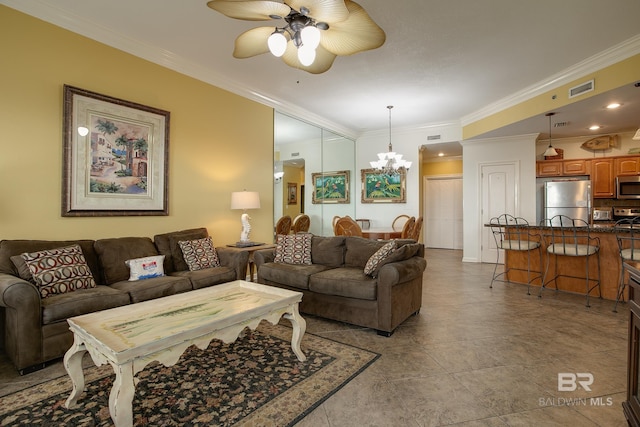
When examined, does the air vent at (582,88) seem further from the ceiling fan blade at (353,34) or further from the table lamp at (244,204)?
the table lamp at (244,204)

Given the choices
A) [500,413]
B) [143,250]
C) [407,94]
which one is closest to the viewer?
[500,413]

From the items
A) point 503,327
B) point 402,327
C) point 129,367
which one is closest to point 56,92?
point 129,367

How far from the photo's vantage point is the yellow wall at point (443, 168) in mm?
9039

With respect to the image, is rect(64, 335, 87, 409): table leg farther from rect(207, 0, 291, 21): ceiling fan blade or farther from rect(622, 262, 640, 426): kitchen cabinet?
rect(622, 262, 640, 426): kitchen cabinet

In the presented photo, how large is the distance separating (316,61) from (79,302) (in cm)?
273

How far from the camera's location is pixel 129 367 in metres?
1.57

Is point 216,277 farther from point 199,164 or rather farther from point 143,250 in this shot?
point 199,164

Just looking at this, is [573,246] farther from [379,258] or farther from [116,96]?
[116,96]

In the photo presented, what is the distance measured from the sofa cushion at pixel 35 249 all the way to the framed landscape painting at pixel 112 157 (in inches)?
14.0

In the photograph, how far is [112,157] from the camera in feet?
11.3

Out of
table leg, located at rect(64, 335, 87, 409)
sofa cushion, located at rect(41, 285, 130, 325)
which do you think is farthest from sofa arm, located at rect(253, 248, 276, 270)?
table leg, located at rect(64, 335, 87, 409)

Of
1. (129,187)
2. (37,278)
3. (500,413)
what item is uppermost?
(129,187)

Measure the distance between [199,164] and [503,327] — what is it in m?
4.08
